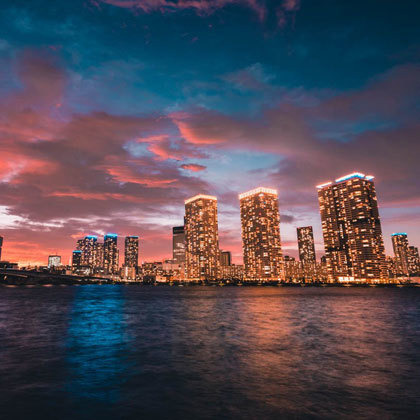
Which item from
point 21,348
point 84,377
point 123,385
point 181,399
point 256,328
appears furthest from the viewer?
point 256,328

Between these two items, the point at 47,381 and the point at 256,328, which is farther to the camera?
the point at 256,328

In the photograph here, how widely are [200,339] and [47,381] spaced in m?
17.5

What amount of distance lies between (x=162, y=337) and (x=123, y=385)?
57.5 feet

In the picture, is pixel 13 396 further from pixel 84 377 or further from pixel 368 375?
pixel 368 375

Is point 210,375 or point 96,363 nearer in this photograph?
point 210,375

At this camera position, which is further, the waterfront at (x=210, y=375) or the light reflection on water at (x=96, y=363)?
the light reflection on water at (x=96, y=363)

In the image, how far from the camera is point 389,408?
1381 cm

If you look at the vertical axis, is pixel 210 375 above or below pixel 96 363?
below

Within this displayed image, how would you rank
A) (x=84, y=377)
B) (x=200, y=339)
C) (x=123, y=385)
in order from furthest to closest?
(x=200, y=339) → (x=84, y=377) → (x=123, y=385)

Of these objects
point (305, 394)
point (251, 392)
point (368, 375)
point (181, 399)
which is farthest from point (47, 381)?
point (368, 375)

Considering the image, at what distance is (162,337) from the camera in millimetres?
34406

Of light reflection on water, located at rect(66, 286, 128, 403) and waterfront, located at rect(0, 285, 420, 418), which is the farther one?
light reflection on water, located at rect(66, 286, 128, 403)

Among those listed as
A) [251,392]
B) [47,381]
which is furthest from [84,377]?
[251,392]

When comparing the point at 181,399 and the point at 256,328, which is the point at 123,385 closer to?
the point at 181,399
